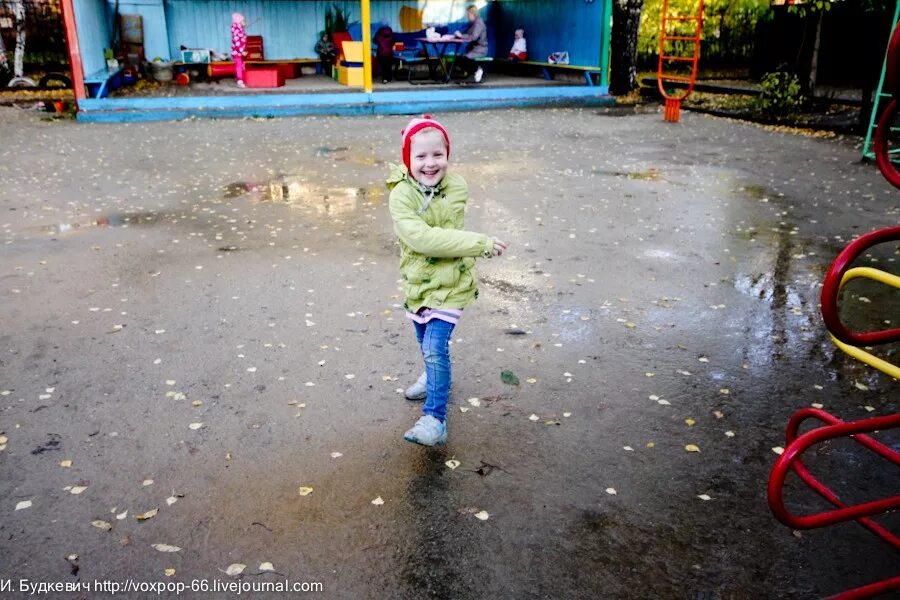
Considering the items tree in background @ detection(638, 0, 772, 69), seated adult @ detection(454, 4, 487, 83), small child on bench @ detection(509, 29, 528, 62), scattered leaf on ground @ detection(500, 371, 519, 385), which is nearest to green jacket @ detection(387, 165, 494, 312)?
scattered leaf on ground @ detection(500, 371, 519, 385)

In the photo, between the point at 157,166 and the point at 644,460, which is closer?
the point at 644,460

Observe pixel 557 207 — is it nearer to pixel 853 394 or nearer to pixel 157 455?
pixel 853 394

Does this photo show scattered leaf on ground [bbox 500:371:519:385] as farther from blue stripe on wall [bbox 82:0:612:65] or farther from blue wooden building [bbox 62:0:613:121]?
blue stripe on wall [bbox 82:0:612:65]

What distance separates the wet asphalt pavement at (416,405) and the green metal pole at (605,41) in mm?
9590

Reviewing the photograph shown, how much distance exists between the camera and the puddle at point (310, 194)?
7980 mm

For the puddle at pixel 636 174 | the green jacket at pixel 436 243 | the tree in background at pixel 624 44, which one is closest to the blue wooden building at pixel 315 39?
the tree in background at pixel 624 44

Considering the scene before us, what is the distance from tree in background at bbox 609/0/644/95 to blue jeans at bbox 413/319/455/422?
1556 cm

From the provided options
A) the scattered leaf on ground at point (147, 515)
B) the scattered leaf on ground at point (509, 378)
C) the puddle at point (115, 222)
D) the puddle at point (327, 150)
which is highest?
the puddle at point (327, 150)

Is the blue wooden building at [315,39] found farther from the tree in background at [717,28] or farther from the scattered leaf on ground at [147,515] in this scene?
the scattered leaf on ground at [147,515]

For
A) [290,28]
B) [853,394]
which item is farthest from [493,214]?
[290,28]

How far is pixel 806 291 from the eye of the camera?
5.50 meters

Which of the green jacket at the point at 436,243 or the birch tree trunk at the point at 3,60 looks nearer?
the green jacket at the point at 436,243

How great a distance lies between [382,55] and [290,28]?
12.2 ft

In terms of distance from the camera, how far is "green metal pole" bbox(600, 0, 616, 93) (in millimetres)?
16734
